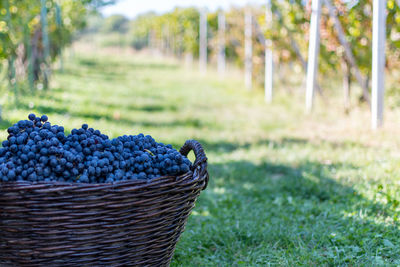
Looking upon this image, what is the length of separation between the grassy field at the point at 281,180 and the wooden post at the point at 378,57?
28 cm

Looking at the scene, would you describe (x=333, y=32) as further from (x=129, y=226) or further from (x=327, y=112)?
(x=129, y=226)

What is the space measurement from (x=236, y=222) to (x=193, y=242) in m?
0.42

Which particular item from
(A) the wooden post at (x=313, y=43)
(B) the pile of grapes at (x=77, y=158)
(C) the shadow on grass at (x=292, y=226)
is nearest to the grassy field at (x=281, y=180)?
(C) the shadow on grass at (x=292, y=226)

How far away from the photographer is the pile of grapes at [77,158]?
168cm

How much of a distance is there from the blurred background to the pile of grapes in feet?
2.68

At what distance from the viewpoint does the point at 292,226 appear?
2.80 m

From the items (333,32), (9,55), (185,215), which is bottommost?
(185,215)

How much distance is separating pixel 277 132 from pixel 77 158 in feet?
17.7

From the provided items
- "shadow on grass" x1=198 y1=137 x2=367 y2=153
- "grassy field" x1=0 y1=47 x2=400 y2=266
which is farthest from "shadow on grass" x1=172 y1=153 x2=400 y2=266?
"shadow on grass" x1=198 y1=137 x2=367 y2=153

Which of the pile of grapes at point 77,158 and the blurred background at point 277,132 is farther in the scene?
the blurred background at point 277,132

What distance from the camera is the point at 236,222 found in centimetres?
299

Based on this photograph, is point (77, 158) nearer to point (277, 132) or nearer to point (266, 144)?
point (266, 144)

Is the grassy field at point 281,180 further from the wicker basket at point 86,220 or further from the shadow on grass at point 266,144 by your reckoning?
the wicker basket at point 86,220

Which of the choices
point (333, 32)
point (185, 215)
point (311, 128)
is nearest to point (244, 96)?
point (333, 32)
